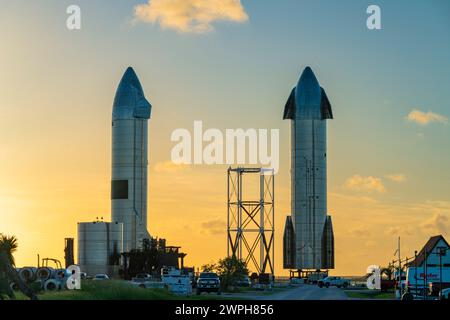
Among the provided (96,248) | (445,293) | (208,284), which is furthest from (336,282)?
(445,293)

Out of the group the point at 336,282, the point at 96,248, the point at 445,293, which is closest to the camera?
the point at 445,293

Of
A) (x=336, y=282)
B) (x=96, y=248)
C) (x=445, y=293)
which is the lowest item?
(x=336, y=282)

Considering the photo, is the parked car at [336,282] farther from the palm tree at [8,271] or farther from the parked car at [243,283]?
the palm tree at [8,271]

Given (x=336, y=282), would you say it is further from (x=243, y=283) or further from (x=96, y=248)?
(x=96, y=248)

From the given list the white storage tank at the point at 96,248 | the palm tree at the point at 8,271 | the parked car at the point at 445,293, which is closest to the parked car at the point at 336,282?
the white storage tank at the point at 96,248

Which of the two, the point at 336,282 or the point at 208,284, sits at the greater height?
the point at 208,284

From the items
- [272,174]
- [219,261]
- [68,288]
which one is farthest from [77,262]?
[68,288]

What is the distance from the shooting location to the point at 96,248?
7579 inches

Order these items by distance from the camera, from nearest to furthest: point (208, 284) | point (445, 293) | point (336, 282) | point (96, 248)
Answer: point (445, 293) < point (208, 284) < point (336, 282) < point (96, 248)

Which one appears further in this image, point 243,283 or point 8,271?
point 243,283

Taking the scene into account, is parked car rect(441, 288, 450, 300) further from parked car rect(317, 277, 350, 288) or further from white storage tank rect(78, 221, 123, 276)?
white storage tank rect(78, 221, 123, 276)
